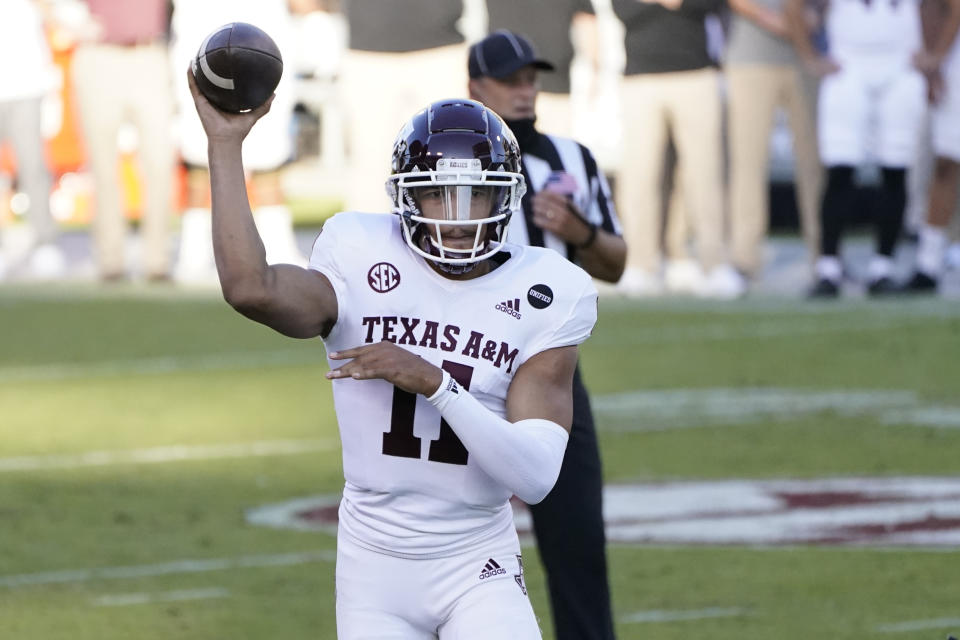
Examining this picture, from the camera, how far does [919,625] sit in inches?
255

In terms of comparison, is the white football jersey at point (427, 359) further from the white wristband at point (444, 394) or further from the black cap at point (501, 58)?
the black cap at point (501, 58)

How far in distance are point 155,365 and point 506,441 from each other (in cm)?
796

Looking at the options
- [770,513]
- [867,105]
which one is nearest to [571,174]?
[770,513]

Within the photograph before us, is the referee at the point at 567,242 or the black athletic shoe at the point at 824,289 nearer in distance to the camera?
the referee at the point at 567,242

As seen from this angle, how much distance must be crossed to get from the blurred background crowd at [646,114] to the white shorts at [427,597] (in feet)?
27.1

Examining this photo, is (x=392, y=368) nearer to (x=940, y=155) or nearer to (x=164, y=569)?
(x=164, y=569)

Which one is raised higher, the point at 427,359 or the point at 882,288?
the point at 427,359

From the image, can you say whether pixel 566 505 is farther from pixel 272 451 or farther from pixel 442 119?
pixel 272 451

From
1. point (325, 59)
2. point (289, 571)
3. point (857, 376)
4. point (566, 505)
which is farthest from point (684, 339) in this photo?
point (325, 59)

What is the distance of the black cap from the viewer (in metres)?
6.17

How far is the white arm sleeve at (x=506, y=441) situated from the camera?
4.26 meters

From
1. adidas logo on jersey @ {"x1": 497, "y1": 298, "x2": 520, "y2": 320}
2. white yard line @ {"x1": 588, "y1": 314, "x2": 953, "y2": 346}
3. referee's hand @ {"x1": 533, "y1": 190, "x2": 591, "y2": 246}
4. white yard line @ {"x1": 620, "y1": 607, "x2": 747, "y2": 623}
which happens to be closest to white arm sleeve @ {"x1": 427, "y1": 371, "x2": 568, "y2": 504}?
adidas logo on jersey @ {"x1": 497, "y1": 298, "x2": 520, "y2": 320}

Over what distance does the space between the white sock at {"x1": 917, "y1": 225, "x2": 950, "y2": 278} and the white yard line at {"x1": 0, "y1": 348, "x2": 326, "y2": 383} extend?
4.31 meters

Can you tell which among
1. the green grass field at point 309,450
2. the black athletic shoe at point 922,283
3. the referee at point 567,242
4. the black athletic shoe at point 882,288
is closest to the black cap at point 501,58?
the referee at point 567,242
